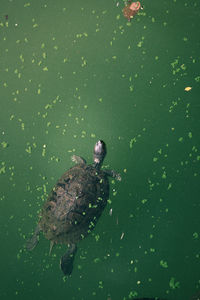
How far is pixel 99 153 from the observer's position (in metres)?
1.81

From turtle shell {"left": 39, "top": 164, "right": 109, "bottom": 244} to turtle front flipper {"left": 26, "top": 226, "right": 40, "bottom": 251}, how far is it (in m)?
0.12

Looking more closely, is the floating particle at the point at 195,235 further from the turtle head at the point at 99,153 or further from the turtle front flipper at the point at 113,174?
the turtle head at the point at 99,153

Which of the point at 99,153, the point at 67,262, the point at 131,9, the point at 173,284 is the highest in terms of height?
the point at 131,9

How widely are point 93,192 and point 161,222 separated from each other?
43 centimetres

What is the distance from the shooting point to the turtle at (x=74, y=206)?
165 cm

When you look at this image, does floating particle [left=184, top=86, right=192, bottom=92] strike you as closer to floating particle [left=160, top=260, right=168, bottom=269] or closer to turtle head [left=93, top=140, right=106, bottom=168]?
turtle head [left=93, top=140, right=106, bottom=168]

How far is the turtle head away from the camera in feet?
5.89

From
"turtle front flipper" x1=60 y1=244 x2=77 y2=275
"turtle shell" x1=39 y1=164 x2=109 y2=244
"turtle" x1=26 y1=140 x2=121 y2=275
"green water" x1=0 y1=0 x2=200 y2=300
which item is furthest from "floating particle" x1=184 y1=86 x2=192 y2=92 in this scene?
"turtle front flipper" x1=60 y1=244 x2=77 y2=275

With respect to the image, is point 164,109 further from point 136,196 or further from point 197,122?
point 136,196

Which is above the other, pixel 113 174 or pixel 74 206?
pixel 113 174

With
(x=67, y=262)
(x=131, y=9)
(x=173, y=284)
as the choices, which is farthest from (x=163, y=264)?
(x=131, y=9)

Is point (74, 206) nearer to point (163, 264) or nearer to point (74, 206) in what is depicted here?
point (74, 206)

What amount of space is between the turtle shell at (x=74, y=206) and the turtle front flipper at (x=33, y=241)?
0.12 meters

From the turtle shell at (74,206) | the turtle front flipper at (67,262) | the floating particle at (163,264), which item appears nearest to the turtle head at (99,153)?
the turtle shell at (74,206)
